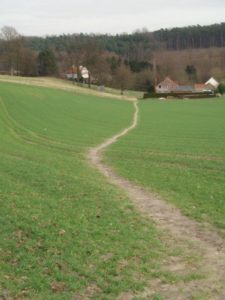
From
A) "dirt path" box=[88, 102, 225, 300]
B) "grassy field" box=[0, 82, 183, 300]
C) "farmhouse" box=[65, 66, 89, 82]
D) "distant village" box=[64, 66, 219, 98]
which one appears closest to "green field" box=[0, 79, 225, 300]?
"grassy field" box=[0, 82, 183, 300]

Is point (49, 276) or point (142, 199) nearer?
point (49, 276)

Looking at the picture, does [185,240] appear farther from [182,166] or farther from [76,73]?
[76,73]

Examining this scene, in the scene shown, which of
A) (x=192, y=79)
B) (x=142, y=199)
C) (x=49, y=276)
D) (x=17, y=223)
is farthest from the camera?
(x=192, y=79)

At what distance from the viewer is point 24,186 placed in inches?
614

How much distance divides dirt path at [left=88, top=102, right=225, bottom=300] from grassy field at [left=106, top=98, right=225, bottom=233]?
0.47 m

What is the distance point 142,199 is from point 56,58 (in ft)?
449

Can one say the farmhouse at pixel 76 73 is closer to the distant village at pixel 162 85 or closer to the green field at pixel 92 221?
the distant village at pixel 162 85

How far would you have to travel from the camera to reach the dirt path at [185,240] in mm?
8438

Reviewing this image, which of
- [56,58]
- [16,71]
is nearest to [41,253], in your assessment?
[16,71]

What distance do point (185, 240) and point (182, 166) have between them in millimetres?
11935

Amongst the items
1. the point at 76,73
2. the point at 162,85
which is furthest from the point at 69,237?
the point at 162,85

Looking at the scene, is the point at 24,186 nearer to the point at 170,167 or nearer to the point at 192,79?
the point at 170,167

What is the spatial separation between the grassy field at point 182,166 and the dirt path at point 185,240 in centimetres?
47

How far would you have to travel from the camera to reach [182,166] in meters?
22.8
